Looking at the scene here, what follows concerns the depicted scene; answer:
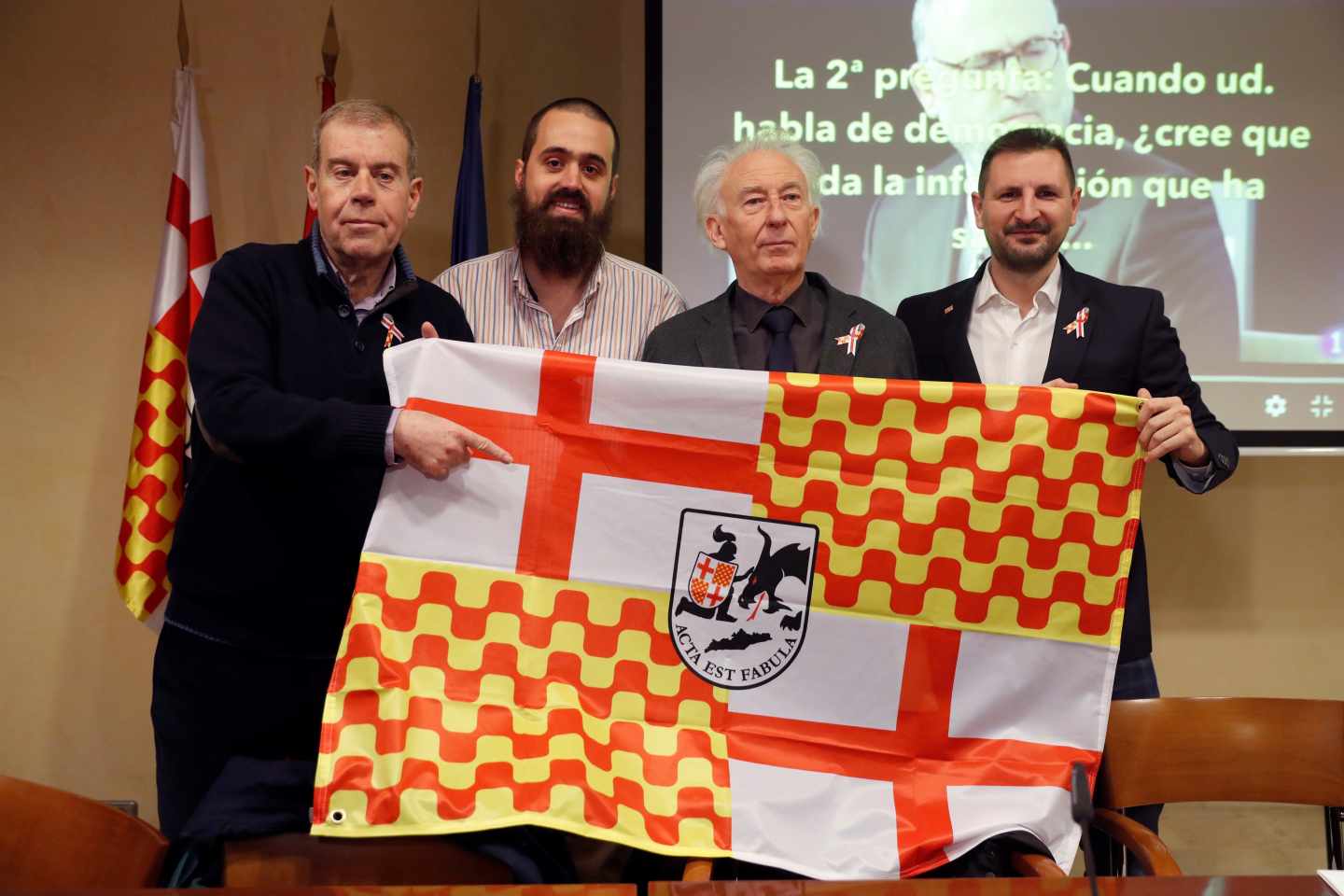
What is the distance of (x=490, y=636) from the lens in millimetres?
2018

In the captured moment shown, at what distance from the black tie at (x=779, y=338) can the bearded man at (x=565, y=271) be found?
15.4 inches

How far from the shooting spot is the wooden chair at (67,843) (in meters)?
1.66

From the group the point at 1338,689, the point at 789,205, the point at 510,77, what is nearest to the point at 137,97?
the point at 510,77

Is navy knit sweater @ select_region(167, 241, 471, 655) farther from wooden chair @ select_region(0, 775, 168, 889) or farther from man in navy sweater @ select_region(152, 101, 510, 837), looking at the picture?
wooden chair @ select_region(0, 775, 168, 889)

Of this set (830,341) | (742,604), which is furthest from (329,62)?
(742,604)

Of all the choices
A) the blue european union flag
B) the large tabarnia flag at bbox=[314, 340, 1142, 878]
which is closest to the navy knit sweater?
the large tabarnia flag at bbox=[314, 340, 1142, 878]

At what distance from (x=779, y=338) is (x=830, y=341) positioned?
0.38 feet

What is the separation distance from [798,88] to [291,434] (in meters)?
2.12

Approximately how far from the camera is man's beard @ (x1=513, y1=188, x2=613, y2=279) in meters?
2.74

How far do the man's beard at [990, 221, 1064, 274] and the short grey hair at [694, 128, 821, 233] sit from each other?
44 cm

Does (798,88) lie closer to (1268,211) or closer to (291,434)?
(1268,211)

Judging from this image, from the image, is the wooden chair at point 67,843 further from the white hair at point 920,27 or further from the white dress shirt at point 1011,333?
the white hair at point 920,27

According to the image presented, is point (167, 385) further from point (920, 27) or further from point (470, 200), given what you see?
point (920, 27)

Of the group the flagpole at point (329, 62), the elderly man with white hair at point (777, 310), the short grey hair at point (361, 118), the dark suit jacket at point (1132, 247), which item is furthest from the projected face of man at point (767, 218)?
the flagpole at point (329, 62)
